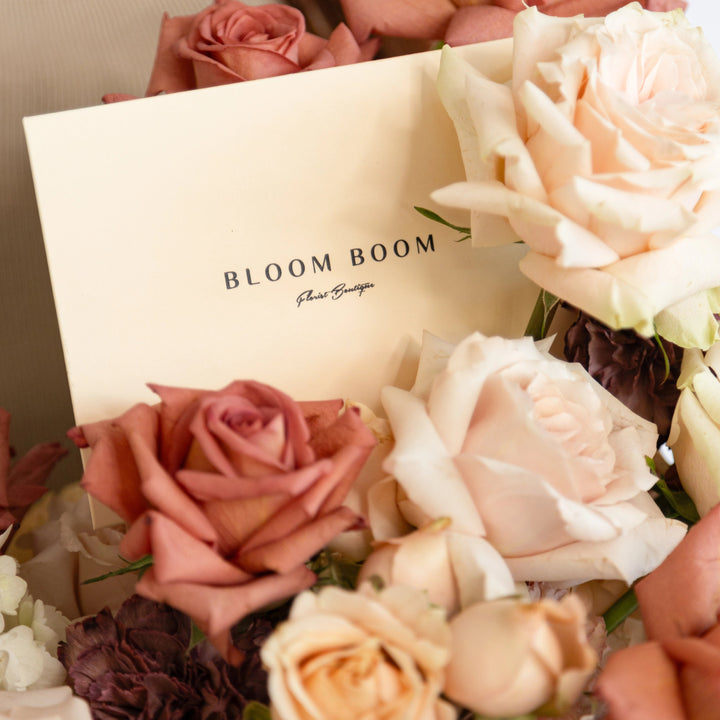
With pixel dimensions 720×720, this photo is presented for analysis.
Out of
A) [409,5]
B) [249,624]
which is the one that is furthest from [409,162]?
[249,624]

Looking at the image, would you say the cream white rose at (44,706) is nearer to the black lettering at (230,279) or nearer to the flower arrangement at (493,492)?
the flower arrangement at (493,492)

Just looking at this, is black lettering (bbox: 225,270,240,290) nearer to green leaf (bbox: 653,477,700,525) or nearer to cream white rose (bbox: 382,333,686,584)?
cream white rose (bbox: 382,333,686,584)

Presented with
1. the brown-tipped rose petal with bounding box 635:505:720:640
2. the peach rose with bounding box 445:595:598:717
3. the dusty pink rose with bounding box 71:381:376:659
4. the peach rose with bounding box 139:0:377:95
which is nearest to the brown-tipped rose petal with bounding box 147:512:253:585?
the dusty pink rose with bounding box 71:381:376:659

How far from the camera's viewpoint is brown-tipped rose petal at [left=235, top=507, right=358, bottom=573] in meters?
0.33

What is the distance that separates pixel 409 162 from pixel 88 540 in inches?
12.5

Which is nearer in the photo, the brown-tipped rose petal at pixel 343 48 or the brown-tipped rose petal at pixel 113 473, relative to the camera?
the brown-tipped rose petal at pixel 113 473

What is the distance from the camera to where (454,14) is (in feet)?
1.89

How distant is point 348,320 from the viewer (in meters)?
0.47

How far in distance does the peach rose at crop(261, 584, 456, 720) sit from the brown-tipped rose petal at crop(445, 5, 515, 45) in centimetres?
39

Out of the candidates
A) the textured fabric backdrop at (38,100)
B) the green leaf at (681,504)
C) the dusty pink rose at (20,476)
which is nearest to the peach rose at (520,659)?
the green leaf at (681,504)

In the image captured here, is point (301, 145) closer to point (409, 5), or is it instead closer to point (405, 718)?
point (409, 5)

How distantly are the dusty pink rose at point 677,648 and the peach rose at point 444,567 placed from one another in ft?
0.19

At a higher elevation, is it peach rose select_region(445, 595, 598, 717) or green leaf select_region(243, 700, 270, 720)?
peach rose select_region(445, 595, 598, 717)

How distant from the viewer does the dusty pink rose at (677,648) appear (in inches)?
12.8
